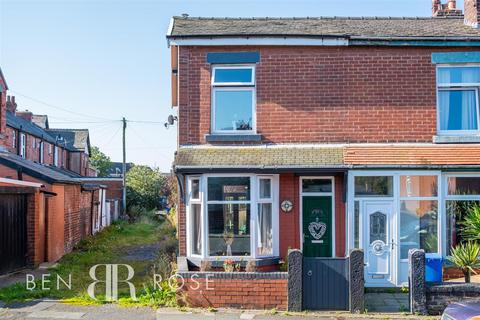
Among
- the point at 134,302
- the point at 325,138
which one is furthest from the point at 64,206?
the point at 325,138

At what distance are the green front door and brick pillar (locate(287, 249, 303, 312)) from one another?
8.57 ft

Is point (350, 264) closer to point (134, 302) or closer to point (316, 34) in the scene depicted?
point (134, 302)

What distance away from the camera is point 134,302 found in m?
10.7

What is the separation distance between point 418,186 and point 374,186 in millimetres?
1014

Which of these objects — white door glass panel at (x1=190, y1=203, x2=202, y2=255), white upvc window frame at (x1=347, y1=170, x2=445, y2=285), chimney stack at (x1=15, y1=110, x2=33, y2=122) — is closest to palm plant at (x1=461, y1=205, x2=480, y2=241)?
white upvc window frame at (x1=347, y1=170, x2=445, y2=285)

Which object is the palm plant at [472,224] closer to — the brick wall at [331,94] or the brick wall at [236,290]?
the brick wall at [331,94]

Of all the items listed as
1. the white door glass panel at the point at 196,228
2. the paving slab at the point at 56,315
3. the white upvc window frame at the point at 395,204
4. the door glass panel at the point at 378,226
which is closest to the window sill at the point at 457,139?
the white upvc window frame at the point at 395,204

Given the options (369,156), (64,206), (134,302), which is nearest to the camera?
(134,302)

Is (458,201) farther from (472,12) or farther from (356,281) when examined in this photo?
(472,12)

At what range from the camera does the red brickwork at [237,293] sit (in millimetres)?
10094

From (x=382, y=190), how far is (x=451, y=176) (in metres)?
1.67

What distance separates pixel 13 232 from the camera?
14.4 m

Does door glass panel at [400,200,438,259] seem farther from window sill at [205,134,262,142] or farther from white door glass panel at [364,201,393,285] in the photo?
window sill at [205,134,262,142]

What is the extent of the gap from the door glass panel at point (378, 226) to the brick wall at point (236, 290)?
9.92 ft
